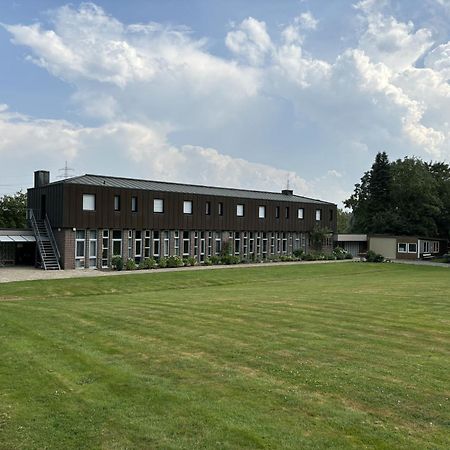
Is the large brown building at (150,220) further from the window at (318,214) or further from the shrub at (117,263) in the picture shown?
the window at (318,214)

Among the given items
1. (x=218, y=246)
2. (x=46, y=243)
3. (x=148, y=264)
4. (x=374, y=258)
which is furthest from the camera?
(x=374, y=258)

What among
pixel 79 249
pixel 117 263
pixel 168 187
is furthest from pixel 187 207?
pixel 79 249

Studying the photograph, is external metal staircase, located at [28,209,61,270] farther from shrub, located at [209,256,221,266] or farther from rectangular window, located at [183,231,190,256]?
shrub, located at [209,256,221,266]

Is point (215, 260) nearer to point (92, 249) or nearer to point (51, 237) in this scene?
point (92, 249)

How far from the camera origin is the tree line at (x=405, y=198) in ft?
195

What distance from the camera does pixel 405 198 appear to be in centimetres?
6100

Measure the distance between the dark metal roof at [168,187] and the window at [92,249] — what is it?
3627 mm

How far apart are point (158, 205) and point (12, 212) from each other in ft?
70.5

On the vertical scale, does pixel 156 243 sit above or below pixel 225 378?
above

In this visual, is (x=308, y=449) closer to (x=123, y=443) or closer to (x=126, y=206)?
(x=123, y=443)

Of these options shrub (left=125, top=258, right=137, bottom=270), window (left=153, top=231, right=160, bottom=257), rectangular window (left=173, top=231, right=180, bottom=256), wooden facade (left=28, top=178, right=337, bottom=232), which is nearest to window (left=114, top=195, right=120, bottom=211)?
wooden facade (left=28, top=178, right=337, bottom=232)

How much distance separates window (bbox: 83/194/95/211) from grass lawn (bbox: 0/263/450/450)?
2018 cm

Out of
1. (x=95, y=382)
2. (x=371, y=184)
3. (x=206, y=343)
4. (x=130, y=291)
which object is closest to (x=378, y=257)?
(x=371, y=184)

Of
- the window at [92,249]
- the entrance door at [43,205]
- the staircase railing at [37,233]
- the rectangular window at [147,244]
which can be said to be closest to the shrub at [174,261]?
the rectangular window at [147,244]
